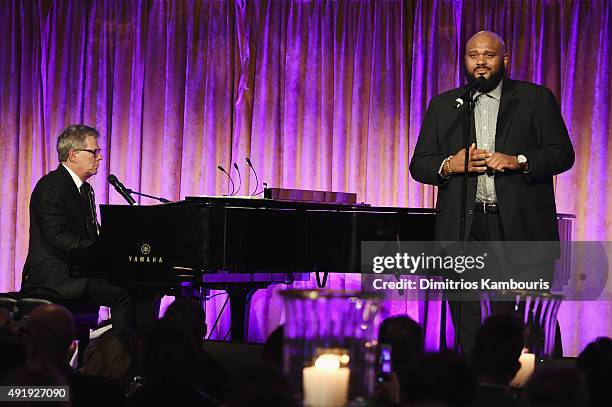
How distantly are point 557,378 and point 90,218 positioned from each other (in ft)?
15.0

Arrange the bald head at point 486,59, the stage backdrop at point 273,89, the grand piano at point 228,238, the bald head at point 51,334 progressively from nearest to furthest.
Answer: the bald head at point 51,334 → the bald head at point 486,59 → the grand piano at point 228,238 → the stage backdrop at point 273,89

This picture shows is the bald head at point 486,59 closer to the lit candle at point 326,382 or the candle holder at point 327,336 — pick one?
the candle holder at point 327,336

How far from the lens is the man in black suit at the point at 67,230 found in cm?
578

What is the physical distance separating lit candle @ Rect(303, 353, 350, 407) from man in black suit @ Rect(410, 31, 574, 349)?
2225 millimetres

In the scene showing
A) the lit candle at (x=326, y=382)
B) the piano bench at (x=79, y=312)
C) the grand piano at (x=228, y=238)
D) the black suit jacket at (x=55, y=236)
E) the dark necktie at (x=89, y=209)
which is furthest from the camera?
the dark necktie at (x=89, y=209)

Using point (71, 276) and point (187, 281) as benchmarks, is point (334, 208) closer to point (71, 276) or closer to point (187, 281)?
point (187, 281)

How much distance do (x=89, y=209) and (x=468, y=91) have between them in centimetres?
302

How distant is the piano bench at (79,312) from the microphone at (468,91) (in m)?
2.75

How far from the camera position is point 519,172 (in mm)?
4344

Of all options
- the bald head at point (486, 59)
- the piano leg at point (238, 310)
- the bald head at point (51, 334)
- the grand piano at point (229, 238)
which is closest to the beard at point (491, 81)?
the bald head at point (486, 59)

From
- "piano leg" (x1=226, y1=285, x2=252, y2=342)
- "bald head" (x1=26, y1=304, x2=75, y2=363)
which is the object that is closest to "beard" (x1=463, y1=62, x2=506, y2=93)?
"piano leg" (x1=226, y1=285, x2=252, y2=342)

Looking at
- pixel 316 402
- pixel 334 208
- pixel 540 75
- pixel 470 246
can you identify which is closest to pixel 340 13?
pixel 540 75

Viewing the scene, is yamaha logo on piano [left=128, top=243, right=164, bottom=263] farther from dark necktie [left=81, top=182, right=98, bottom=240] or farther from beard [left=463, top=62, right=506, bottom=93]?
beard [left=463, top=62, right=506, bottom=93]

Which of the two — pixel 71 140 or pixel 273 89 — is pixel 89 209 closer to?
pixel 71 140
